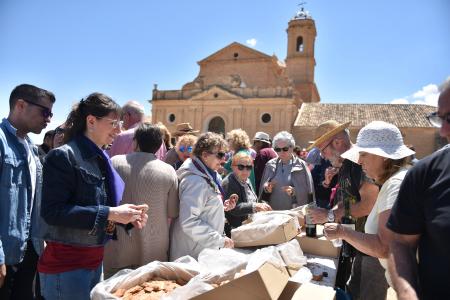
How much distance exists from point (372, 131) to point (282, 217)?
1.12 m

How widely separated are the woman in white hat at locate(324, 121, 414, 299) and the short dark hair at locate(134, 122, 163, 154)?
1.60 m

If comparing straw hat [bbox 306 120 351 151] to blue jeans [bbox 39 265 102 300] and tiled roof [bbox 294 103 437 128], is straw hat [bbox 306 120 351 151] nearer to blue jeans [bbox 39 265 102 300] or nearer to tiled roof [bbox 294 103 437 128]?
blue jeans [bbox 39 265 102 300]

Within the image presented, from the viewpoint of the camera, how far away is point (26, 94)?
2.46 metres

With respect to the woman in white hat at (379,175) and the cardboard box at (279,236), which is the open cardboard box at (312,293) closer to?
the woman in white hat at (379,175)

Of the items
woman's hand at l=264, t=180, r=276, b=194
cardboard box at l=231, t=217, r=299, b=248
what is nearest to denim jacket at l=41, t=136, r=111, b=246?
cardboard box at l=231, t=217, r=299, b=248

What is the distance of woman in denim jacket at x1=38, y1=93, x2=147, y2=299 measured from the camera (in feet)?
6.09

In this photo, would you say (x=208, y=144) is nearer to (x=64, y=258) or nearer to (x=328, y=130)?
(x=64, y=258)

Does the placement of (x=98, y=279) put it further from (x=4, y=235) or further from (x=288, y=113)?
(x=288, y=113)

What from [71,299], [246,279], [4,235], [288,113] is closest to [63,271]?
[71,299]

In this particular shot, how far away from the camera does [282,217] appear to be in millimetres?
2846

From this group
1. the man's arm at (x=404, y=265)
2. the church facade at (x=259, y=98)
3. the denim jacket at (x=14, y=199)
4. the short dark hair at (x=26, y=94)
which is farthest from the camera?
the church facade at (x=259, y=98)

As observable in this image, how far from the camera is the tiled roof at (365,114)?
1081 inches

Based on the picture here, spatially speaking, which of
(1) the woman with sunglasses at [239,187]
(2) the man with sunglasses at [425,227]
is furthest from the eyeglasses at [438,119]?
(1) the woman with sunglasses at [239,187]

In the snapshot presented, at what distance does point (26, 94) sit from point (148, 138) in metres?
1.00
